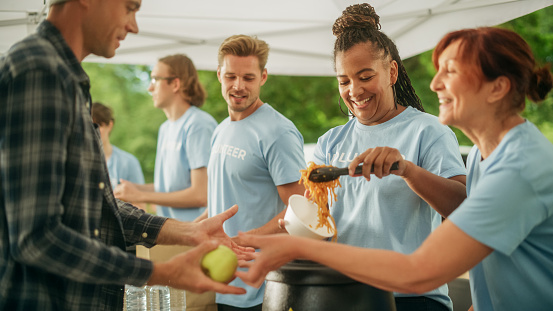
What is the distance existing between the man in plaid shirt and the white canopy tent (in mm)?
2546

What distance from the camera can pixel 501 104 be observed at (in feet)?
5.97

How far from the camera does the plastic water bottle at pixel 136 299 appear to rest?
2.92 meters

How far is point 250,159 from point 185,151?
4.55 ft

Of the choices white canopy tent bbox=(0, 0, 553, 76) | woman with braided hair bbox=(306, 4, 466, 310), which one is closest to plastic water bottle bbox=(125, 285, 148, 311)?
woman with braided hair bbox=(306, 4, 466, 310)

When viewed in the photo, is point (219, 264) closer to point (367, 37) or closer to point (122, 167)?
point (367, 37)

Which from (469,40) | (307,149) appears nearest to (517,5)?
(469,40)

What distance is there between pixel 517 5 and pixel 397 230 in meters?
1.85

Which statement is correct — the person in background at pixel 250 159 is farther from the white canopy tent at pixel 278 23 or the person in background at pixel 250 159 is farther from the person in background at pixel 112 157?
the person in background at pixel 112 157

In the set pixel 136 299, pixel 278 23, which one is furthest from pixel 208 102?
pixel 136 299

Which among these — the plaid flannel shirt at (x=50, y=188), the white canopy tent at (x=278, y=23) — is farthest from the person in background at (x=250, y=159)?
the plaid flannel shirt at (x=50, y=188)

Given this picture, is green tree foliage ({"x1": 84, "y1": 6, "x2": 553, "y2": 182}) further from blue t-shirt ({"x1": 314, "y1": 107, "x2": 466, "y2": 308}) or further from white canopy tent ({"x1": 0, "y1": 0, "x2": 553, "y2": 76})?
blue t-shirt ({"x1": 314, "y1": 107, "x2": 466, "y2": 308})

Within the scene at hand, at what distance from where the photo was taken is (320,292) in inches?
75.1

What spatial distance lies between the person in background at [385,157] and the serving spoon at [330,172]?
0.05 m

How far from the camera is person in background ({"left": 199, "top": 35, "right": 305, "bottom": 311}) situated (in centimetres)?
326
